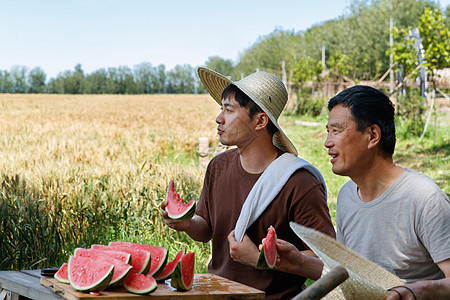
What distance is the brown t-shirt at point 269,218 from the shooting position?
2699 millimetres

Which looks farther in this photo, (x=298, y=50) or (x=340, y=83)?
(x=298, y=50)

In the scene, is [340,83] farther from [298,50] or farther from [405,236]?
[298,50]

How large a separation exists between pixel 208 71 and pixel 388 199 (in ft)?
4.67

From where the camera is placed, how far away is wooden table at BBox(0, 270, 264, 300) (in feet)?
6.55

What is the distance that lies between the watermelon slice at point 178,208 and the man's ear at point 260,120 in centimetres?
59

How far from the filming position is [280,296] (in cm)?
269

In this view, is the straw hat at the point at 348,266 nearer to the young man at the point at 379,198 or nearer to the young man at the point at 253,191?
the young man at the point at 379,198

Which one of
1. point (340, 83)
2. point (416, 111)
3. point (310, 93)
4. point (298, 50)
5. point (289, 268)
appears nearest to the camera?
point (289, 268)

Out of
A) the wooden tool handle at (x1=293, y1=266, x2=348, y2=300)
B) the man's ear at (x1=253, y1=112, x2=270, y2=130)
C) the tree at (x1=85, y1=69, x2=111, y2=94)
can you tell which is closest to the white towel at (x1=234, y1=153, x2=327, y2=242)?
the man's ear at (x1=253, y1=112, x2=270, y2=130)

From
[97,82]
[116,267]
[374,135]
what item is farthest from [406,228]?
[97,82]

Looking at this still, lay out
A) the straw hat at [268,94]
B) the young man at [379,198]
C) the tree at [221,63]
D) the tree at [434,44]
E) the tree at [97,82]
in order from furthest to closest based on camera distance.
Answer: the tree at [221,63] → the tree at [97,82] → the tree at [434,44] → the straw hat at [268,94] → the young man at [379,198]

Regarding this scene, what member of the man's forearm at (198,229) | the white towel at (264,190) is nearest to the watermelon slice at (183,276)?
the white towel at (264,190)

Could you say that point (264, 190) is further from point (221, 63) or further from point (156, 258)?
point (221, 63)

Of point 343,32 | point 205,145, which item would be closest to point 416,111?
point 205,145
